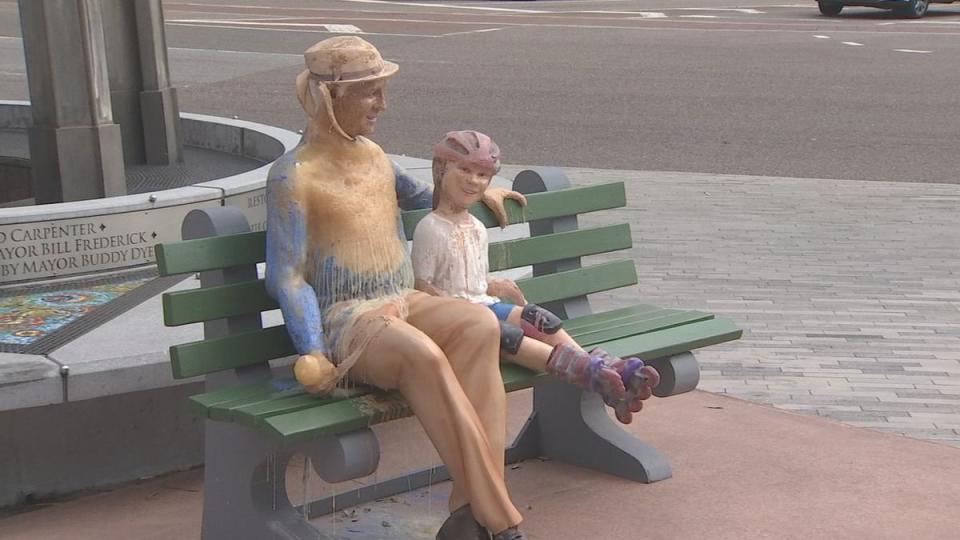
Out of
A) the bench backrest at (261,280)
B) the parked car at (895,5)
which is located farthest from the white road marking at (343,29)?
the bench backrest at (261,280)

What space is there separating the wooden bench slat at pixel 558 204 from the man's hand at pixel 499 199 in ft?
0.07

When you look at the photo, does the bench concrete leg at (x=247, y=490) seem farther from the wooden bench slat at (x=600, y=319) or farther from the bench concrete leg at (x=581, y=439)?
the wooden bench slat at (x=600, y=319)

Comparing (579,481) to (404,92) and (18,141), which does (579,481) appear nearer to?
(18,141)

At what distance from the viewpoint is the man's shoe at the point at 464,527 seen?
14.3 ft

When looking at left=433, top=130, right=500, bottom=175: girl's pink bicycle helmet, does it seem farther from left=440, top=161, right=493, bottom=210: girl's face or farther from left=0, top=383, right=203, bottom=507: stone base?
left=0, top=383, right=203, bottom=507: stone base

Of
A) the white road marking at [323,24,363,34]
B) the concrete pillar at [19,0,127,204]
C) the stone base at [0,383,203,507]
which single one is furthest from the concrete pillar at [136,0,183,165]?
the white road marking at [323,24,363,34]

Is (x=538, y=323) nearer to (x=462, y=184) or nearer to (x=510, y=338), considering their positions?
(x=510, y=338)

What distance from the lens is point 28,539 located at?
4.77m

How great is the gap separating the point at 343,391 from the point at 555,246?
1282 mm

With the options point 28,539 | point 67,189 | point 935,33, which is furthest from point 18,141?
point 935,33

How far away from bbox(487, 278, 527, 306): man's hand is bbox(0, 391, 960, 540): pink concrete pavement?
680mm

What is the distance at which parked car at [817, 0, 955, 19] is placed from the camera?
965 inches

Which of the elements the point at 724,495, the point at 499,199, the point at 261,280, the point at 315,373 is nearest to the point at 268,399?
the point at 315,373

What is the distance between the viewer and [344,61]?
173 inches
